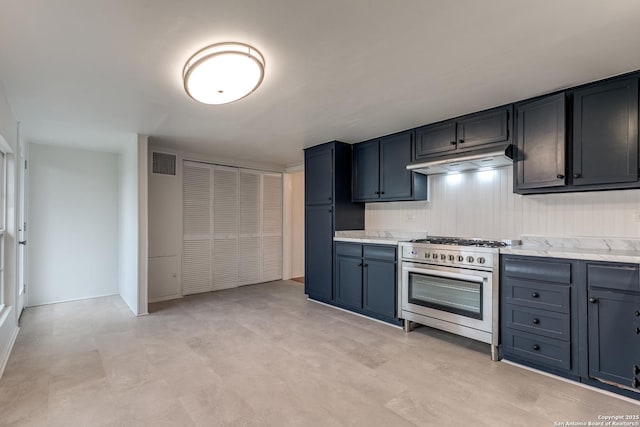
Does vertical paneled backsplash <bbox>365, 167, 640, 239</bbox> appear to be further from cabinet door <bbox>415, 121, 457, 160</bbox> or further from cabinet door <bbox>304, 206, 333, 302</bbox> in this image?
cabinet door <bbox>304, 206, 333, 302</bbox>

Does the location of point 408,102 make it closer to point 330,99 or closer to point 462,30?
point 330,99

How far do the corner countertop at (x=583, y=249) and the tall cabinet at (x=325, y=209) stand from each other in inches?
82.3

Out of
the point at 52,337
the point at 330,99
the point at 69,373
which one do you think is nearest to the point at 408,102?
the point at 330,99

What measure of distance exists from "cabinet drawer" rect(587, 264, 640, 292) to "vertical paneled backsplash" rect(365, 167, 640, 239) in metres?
0.59

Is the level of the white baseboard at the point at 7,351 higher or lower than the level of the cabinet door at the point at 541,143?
lower

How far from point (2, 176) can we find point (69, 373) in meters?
2.02

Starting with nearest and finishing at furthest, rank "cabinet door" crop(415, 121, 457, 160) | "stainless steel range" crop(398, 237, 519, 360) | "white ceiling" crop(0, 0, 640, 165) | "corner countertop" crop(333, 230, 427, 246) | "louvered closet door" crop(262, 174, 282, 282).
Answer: "white ceiling" crop(0, 0, 640, 165), "stainless steel range" crop(398, 237, 519, 360), "cabinet door" crop(415, 121, 457, 160), "corner countertop" crop(333, 230, 427, 246), "louvered closet door" crop(262, 174, 282, 282)

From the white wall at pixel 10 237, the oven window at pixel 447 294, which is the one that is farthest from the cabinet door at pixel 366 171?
the white wall at pixel 10 237

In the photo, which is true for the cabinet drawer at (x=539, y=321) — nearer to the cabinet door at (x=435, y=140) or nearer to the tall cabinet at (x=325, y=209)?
the cabinet door at (x=435, y=140)

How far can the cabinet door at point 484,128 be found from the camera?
2.92 metres

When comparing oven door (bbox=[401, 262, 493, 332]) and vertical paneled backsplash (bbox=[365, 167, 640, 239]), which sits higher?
vertical paneled backsplash (bbox=[365, 167, 640, 239])

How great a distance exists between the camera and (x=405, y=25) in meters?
1.74

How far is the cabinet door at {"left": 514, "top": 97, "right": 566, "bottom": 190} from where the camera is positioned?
2.59 m

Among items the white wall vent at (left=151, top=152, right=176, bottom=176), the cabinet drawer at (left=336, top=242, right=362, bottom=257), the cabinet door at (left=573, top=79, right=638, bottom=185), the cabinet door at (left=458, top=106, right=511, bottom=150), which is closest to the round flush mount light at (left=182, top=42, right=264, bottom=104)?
the cabinet door at (left=458, top=106, right=511, bottom=150)
